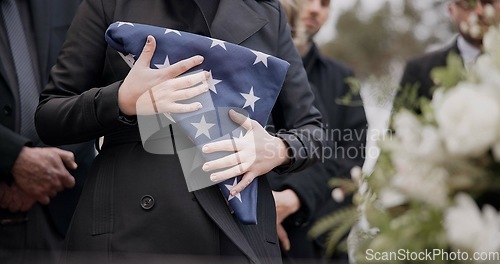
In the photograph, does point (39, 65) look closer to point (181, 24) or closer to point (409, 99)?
point (181, 24)

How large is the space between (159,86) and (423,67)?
217 centimetres

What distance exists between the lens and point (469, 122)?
1.83 meters

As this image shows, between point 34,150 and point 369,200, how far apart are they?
1.68 m

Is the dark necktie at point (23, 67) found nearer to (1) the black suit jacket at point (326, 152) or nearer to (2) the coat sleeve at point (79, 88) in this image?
(2) the coat sleeve at point (79, 88)

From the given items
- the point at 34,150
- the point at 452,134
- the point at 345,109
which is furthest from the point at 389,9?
the point at 452,134

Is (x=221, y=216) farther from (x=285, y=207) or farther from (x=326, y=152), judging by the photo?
(x=326, y=152)

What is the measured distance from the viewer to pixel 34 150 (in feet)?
11.5

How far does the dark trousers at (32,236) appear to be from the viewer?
360 centimetres

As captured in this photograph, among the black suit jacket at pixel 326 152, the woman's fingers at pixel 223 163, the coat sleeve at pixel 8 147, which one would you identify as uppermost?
the woman's fingers at pixel 223 163

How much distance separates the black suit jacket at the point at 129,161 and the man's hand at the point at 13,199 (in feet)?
2.29

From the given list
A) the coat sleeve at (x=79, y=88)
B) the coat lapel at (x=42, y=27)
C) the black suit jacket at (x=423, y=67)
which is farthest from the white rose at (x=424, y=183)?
the black suit jacket at (x=423, y=67)

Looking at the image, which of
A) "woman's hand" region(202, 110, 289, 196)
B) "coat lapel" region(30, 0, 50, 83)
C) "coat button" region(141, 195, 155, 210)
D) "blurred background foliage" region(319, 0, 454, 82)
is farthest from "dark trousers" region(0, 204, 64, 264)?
"blurred background foliage" region(319, 0, 454, 82)

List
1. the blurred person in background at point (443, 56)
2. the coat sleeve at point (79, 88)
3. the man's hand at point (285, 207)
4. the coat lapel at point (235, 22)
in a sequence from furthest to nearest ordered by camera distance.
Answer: the blurred person in background at point (443, 56) < the man's hand at point (285, 207) < the coat lapel at point (235, 22) < the coat sleeve at point (79, 88)

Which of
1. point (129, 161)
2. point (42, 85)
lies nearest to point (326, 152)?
point (42, 85)
